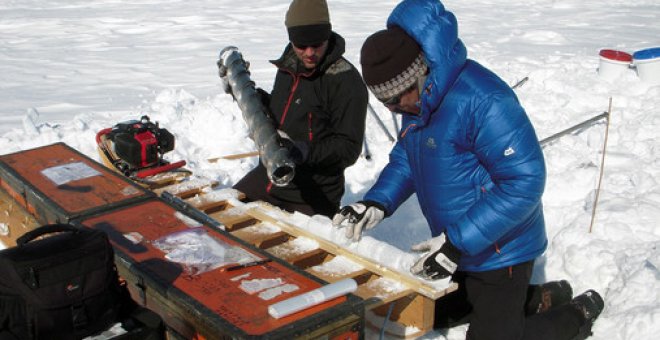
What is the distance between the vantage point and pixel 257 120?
397cm

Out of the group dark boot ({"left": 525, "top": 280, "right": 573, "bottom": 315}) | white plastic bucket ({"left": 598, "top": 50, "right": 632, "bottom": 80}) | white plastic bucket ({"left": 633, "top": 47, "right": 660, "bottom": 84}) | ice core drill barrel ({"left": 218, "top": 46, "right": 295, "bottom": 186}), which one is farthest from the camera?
white plastic bucket ({"left": 598, "top": 50, "right": 632, "bottom": 80})

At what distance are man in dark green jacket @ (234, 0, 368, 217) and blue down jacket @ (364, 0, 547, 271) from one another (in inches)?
30.7

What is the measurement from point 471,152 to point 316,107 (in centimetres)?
129

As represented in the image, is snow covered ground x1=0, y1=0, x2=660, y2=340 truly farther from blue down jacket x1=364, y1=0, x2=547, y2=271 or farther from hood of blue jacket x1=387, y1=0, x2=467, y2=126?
hood of blue jacket x1=387, y1=0, x2=467, y2=126

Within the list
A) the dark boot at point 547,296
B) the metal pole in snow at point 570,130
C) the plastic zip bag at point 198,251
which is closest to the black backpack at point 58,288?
the plastic zip bag at point 198,251

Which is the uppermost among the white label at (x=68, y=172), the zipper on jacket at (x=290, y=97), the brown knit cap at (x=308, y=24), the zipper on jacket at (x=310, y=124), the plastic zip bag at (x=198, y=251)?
the brown knit cap at (x=308, y=24)

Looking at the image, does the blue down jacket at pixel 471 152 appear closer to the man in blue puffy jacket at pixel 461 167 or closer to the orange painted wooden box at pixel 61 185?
the man in blue puffy jacket at pixel 461 167

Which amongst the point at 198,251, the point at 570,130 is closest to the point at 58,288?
the point at 198,251

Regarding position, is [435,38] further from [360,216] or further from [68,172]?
[68,172]

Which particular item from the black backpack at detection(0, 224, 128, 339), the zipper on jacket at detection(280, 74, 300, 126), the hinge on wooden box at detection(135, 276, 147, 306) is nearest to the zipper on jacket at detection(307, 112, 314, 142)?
the zipper on jacket at detection(280, 74, 300, 126)

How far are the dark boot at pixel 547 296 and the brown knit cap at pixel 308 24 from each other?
6.15 ft

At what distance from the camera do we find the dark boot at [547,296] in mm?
3902

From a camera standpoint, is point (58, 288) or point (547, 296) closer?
point (58, 288)

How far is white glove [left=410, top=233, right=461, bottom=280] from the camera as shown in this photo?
2979 mm
